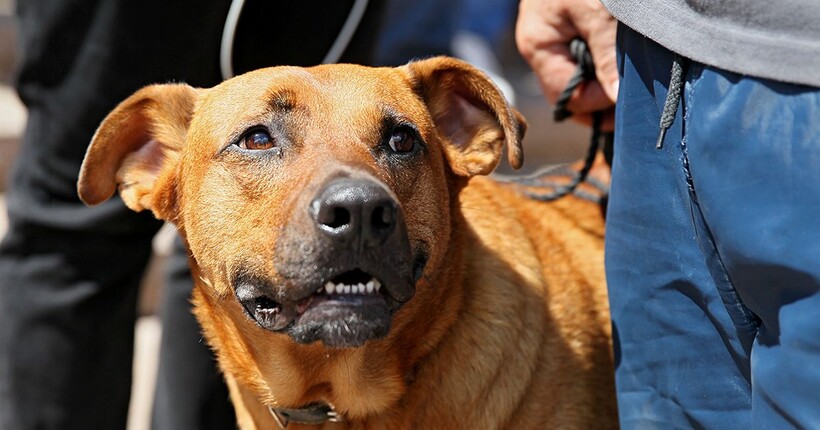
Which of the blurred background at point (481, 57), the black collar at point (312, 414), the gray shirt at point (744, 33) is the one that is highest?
the gray shirt at point (744, 33)

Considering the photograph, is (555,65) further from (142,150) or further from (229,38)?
(142,150)

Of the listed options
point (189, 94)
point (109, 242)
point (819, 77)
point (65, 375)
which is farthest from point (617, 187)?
point (65, 375)

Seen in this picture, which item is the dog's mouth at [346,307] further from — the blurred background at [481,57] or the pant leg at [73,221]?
the blurred background at [481,57]

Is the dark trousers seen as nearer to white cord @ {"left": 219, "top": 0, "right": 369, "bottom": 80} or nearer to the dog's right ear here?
white cord @ {"left": 219, "top": 0, "right": 369, "bottom": 80}

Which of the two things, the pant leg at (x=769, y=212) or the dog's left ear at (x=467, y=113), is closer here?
the pant leg at (x=769, y=212)

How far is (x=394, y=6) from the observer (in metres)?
7.34

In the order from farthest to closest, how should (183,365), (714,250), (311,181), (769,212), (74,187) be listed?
1. (183,365)
2. (74,187)
3. (311,181)
4. (714,250)
5. (769,212)

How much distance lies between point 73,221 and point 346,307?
1.10 m

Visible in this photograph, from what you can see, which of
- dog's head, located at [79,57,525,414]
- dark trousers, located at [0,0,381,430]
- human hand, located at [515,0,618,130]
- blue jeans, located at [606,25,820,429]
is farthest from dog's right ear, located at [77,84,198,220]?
blue jeans, located at [606,25,820,429]

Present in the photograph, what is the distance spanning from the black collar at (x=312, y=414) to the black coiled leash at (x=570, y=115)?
44.1 inches

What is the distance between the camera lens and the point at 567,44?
2979 millimetres

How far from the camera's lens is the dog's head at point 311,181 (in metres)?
2.39

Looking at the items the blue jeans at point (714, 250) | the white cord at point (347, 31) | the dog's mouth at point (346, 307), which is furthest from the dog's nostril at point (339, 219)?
the white cord at point (347, 31)

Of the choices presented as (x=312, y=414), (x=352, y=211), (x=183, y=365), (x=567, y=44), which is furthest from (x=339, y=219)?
(x=183, y=365)
